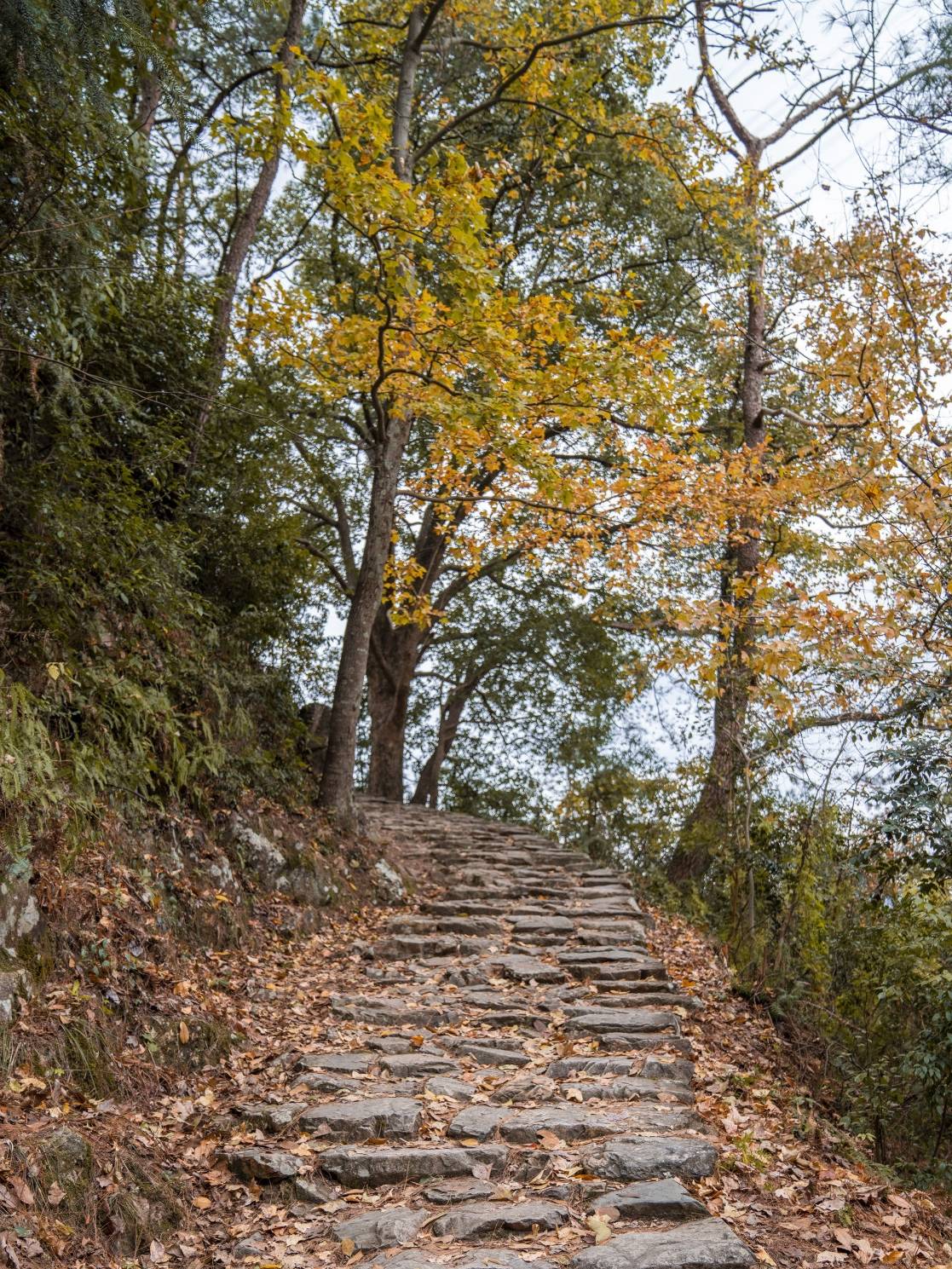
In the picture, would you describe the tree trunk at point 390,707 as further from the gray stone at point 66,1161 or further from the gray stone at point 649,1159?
the gray stone at point 66,1161

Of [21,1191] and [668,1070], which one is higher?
[668,1070]

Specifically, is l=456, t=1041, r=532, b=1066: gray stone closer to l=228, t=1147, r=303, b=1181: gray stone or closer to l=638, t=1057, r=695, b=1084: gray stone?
l=638, t=1057, r=695, b=1084: gray stone

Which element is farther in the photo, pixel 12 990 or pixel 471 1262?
pixel 12 990

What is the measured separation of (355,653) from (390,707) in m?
5.86

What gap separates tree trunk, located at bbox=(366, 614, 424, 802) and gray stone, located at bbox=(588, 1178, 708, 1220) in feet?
37.4

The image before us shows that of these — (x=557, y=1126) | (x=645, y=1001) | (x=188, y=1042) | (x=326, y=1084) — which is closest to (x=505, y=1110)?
(x=557, y=1126)

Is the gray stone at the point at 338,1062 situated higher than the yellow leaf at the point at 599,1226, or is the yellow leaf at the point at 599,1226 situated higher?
the gray stone at the point at 338,1062

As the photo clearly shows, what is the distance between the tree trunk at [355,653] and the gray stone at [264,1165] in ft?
15.6

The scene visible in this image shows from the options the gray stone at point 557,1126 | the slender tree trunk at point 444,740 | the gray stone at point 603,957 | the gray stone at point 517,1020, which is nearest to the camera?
the gray stone at point 557,1126

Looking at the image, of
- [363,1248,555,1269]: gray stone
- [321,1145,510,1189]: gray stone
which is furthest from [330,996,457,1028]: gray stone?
[363,1248,555,1269]: gray stone

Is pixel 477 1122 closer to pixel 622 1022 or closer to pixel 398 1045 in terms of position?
pixel 398 1045

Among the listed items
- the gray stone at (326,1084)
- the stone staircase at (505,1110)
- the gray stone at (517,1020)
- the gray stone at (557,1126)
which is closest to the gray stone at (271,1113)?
the stone staircase at (505,1110)

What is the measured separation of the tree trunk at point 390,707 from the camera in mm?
14945

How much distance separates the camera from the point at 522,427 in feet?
29.8
